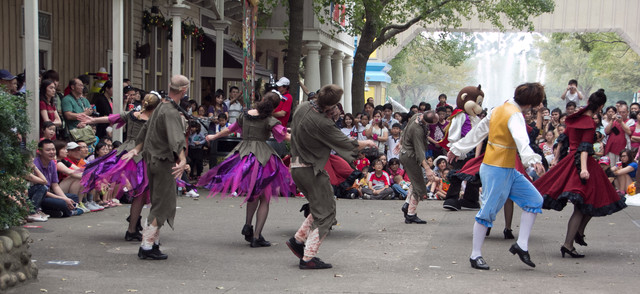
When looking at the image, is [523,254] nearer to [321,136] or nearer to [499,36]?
[321,136]

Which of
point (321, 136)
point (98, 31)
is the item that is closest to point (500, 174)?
point (321, 136)

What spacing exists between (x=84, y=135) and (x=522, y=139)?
25.4 feet

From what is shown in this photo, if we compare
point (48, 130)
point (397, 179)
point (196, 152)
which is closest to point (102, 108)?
point (196, 152)

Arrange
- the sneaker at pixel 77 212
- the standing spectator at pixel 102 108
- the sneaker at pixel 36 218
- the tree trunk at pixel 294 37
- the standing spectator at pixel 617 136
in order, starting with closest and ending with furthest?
the sneaker at pixel 36 218 → the sneaker at pixel 77 212 → the standing spectator at pixel 102 108 → the standing spectator at pixel 617 136 → the tree trunk at pixel 294 37

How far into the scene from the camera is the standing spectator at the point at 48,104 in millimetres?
12508

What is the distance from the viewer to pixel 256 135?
9586 millimetres

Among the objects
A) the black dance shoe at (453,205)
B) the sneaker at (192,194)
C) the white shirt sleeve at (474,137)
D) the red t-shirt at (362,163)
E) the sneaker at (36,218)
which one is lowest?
the sneaker at (192,194)

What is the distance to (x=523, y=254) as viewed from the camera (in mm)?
8188

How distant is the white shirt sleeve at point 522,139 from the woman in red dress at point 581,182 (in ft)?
3.92

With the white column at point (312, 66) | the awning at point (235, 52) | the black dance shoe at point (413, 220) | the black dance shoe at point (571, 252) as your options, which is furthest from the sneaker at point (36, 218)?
the white column at point (312, 66)

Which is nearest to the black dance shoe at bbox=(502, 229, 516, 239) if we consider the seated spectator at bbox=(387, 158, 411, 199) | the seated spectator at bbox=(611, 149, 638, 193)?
the seated spectator at bbox=(387, 158, 411, 199)

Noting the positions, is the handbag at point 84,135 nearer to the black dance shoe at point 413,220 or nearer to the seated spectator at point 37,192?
the seated spectator at point 37,192

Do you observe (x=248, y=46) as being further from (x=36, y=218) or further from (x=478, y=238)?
(x=478, y=238)

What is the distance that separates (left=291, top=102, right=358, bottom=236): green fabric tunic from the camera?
8.05 metres
